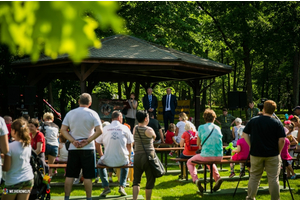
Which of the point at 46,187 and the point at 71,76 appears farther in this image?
the point at 71,76

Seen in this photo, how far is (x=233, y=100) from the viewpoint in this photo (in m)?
18.1

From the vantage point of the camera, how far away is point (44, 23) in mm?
1523

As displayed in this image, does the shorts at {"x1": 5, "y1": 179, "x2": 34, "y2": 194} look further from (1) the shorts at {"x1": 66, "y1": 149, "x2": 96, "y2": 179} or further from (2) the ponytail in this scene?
(1) the shorts at {"x1": 66, "y1": 149, "x2": 96, "y2": 179}

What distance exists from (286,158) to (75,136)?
4942 millimetres

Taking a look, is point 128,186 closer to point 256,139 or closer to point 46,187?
point 46,187

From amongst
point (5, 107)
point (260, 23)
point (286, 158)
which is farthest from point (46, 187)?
point (260, 23)

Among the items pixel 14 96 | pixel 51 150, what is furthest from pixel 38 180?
pixel 14 96

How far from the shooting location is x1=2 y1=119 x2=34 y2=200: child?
4.60m

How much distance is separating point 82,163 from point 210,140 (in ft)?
8.99

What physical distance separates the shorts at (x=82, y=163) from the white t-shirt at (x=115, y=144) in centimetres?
102

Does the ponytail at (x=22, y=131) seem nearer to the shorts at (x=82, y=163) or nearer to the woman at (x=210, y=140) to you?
the shorts at (x=82, y=163)

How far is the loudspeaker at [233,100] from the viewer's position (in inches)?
711

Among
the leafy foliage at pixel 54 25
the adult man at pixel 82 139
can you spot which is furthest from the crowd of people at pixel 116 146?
the leafy foliage at pixel 54 25

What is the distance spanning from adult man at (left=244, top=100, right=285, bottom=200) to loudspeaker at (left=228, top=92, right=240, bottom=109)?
11.9m
